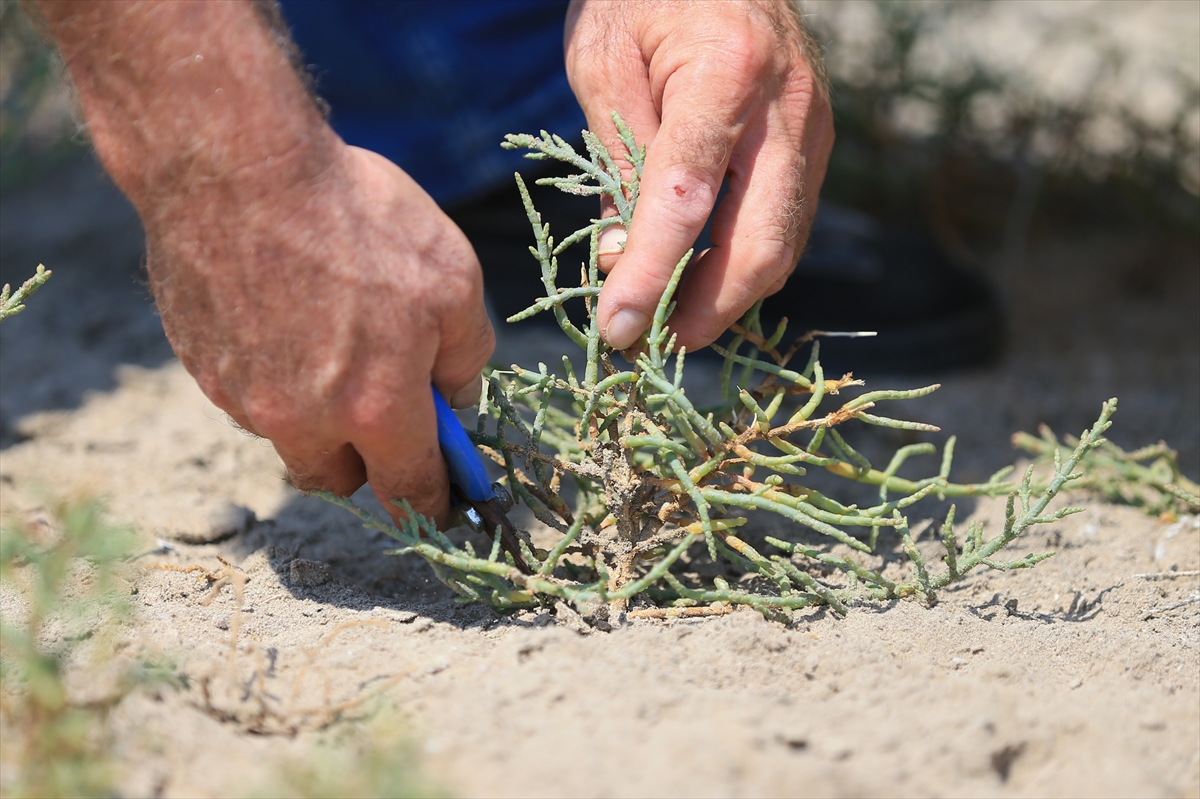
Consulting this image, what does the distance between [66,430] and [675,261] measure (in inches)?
57.4

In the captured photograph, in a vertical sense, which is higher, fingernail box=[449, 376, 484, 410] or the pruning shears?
fingernail box=[449, 376, 484, 410]

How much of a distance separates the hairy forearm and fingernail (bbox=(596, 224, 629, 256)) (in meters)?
0.41

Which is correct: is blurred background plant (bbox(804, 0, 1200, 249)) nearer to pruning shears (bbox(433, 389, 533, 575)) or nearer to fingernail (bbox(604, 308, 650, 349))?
fingernail (bbox(604, 308, 650, 349))

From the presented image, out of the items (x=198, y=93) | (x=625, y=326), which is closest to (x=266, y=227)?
(x=198, y=93)

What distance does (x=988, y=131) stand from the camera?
3.32 meters

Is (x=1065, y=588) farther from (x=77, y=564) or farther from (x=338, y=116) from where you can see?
(x=338, y=116)

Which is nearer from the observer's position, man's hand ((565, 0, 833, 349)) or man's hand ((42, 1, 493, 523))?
man's hand ((42, 1, 493, 523))

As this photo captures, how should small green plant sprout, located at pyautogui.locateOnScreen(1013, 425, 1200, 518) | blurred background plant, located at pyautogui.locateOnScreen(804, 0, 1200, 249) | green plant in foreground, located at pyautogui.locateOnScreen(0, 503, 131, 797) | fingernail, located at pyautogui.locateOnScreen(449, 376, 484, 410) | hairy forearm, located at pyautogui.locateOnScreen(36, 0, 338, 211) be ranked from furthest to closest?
blurred background plant, located at pyautogui.locateOnScreen(804, 0, 1200, 249)
small green plant sprout, located at pyautogui.locateOnScreen(1013, 425, 1200, 518)
fingernail, located at pyautogui.locateOnScreen(449, 376, 484, 410)
hairy forearm, located at pyautogui.locateOnScreen(36, 0, 338, 211)
green plant in foreground, located at pyautogui.locateOnScreen(0, 503, 131, 797)

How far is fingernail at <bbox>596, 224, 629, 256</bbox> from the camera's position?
1.39m

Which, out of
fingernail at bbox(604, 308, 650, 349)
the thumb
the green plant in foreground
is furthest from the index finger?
the green plant in foreground

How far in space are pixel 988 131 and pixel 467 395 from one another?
260 centimetres

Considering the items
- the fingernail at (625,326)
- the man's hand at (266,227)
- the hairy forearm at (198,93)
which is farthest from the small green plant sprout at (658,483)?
the hairy forearm at (198,93)

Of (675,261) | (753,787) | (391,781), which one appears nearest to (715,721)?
(753,787)

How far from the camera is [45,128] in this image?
3320mm
